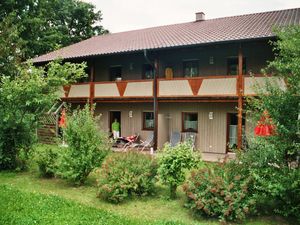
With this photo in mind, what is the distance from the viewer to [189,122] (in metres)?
19.1

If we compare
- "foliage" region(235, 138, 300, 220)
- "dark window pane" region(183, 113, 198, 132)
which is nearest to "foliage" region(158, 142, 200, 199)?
"foliage" region(235, 138, 300, 220)

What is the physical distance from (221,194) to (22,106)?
7.92m

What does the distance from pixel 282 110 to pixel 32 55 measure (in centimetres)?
2847

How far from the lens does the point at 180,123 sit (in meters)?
19.2

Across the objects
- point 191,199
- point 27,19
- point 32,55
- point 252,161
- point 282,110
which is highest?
point 27,19

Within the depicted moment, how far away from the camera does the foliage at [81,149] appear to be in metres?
10.1

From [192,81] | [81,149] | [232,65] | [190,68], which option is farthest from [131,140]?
[81,149]

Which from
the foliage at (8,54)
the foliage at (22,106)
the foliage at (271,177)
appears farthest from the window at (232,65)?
the foliage at (271,177)

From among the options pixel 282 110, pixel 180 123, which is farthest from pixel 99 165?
pixel 180 123

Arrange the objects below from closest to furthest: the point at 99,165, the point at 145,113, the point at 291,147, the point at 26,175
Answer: the point at 291,147 < the point at 99,165 < the point at 26,175 < the point at 145,113

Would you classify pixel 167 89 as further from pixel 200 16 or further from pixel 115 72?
pixel 200 16

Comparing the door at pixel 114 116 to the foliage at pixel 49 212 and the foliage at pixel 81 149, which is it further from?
the foliage at pixel 49 212

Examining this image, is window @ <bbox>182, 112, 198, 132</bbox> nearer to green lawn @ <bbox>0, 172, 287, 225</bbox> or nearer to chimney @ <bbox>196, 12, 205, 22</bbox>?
chimney @ <bbox>196, 12, 205, 22</bbox>

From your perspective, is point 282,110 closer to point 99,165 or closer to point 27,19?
point 99,165
